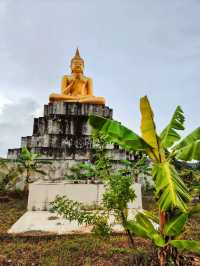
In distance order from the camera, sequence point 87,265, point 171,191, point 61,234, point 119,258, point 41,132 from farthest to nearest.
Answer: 1. point 41,132
2. point 61,234
3. point 119,258
4. point 87,265
5. point 171,191

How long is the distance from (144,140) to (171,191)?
3.06 feet

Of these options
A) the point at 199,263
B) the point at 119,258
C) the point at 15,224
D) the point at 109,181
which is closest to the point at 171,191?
the point at 109,181

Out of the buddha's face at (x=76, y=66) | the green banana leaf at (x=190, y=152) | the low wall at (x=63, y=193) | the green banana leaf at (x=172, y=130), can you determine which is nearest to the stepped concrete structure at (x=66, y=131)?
the buddha's face at (x=76, y=66)

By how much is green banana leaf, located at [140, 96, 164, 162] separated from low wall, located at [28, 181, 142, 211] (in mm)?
4788

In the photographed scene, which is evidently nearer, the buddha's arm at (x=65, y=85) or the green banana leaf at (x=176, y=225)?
the green banana leaf at (x=176, y=225)

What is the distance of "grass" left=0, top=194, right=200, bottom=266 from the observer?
4.57 m

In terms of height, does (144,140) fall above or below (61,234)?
above

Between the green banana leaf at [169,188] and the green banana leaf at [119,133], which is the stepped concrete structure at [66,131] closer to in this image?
the green banana leaf at [119,133]

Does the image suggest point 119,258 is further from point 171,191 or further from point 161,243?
point 171,191

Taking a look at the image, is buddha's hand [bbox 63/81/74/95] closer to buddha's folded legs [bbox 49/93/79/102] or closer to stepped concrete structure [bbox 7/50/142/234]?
stepped concrete structure [bbox 7/50/142/234]

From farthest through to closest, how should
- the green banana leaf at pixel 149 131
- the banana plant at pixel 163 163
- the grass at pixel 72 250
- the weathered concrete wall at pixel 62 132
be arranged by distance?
the weathered concrete wall at pixel 62 132 < the grass at pixel 72 250 < the green banana leaf at pixel 149 131 < the banana plant at pixel 163 163

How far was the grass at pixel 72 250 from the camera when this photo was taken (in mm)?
4570

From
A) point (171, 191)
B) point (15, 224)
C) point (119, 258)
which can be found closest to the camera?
point (171, 191)

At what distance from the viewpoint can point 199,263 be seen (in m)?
4.29
